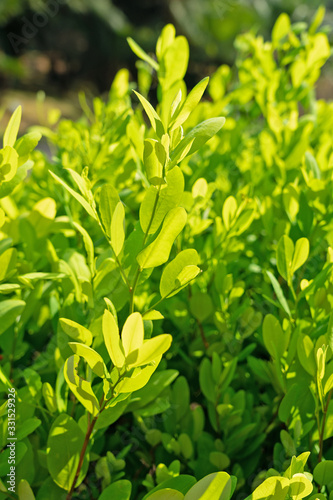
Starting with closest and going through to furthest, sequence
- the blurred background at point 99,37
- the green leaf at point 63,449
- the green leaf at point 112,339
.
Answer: the green leaf at point 112,339 < the green leaf at point 63,449 < the blurred background at point 99,37

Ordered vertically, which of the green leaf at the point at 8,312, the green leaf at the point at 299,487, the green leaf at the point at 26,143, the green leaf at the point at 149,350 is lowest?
the green leaf at the point at 299,487

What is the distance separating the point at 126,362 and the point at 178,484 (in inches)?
6.4

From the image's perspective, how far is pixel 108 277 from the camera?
633 mm

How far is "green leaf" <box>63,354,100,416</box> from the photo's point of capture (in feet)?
1.57

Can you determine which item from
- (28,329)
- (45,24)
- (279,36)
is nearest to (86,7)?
(45,24)

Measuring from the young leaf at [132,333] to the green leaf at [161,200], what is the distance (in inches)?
4.6

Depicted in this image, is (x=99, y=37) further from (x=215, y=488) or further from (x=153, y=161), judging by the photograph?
(x=215, y=488)

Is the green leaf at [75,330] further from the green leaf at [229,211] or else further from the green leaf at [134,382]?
the green leaf at [229,211]

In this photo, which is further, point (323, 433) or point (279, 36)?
point (279, 36)

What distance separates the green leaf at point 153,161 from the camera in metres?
0.49

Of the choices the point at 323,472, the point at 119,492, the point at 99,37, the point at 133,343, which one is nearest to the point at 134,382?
the point at 133,343

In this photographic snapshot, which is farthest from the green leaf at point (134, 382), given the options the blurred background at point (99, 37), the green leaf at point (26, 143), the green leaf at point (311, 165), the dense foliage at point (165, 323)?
the blurred background at point (99, 37)

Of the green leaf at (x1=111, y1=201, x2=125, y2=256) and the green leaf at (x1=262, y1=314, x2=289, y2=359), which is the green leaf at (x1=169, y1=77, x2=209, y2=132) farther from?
the green leaf at (x1=262, y1=314, x2=289, y2=359)

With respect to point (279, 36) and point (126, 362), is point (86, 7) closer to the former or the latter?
point (279, 36)
